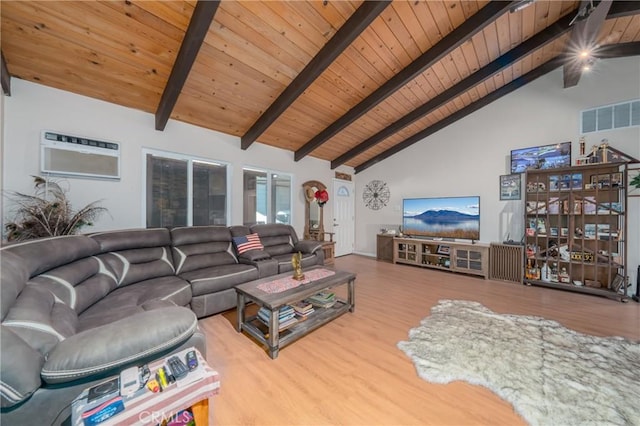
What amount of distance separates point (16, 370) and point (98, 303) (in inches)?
53.9

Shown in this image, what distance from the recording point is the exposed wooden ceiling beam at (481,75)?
3000mm

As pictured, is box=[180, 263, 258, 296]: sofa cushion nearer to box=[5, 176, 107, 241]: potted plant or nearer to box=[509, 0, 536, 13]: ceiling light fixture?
box=[5, 176, 107, 241]: potted plant

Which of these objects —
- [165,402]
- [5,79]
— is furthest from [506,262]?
[5,79]

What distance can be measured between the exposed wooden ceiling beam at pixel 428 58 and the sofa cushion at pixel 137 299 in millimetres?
3413

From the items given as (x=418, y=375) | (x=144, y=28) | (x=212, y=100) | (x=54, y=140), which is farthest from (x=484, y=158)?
(x=54, y=140)

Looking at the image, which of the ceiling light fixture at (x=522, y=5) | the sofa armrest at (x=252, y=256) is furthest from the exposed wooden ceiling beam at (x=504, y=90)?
the sofa armrest at (x=252, y=256)

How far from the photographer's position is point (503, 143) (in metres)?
4.42

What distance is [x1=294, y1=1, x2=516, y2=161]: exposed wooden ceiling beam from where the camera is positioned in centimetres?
255

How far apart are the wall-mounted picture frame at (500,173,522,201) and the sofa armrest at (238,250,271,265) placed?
443cm

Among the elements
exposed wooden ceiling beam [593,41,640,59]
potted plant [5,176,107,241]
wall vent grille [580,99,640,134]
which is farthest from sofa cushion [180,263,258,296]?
exposed wooden ceiling beam [593,41,640,59]

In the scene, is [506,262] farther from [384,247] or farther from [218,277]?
[218,277]

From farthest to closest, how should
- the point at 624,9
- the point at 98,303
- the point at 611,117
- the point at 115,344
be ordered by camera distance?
the point at 611,117 < the point at 624,9 < the point at 98,303 < the point at 115,344

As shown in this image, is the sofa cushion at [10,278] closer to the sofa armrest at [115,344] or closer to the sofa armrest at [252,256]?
the sofa armrest at [115,344]

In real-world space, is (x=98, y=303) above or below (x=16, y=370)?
below
